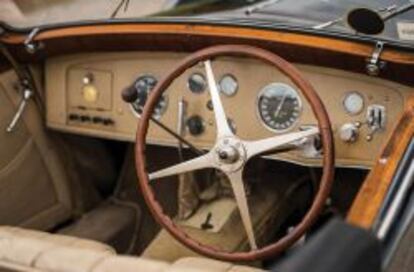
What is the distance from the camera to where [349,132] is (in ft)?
7.49

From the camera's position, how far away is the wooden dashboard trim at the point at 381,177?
1.38 meters

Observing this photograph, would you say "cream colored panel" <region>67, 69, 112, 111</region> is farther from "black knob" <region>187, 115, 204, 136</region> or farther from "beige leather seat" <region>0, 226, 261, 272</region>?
"beige leather seat" <region>0, 226, 261, 272</region>

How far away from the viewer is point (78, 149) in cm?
308

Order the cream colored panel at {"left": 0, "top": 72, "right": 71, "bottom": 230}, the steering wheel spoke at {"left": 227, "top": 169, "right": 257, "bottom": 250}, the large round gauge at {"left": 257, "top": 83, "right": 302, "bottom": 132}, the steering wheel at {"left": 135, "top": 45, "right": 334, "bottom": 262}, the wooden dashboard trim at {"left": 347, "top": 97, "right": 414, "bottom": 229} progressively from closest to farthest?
the wooden dashboard trim at {"left": 347, "top": 97, "right": 414, "bottom": 229}
the steering wheel at {"left": 135, "top": 45, "right": 334, "bottom": 262}
the steering wheel spoke at {"left": 227, "top": 169, "right": 257, "bottom": 250}
the large round gauge at {"left": 257, "top": 83, "right": 302, "bottom": 132}
the cream colored panel at {"left": 0, "top": 72, "right": 71, "bottom": 230}

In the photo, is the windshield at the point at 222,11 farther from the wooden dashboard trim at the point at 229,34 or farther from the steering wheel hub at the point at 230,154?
the steering wheel hub at the point at 230,154

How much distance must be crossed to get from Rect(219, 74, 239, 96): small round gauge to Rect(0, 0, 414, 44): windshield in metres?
0.19

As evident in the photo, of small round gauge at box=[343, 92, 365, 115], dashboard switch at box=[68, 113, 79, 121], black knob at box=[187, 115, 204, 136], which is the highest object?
small round gauge at box=[343, 92, 365, 115]

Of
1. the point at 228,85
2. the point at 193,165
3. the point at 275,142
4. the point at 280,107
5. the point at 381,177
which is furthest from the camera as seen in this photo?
the point at 228,85

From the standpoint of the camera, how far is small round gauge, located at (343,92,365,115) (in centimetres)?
228

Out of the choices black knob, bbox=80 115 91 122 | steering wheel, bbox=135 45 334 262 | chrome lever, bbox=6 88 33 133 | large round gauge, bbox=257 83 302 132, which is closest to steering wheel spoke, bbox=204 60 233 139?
steering wheel, bbox=135 45 334 262

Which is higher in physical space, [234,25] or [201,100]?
[234,25]

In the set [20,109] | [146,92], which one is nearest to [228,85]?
[146,92]

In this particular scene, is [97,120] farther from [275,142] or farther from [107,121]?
[275,142]

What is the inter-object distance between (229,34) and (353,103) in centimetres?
41
